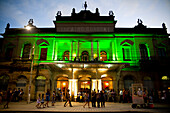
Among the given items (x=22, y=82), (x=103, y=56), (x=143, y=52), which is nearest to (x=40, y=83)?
(x=22, y=82)

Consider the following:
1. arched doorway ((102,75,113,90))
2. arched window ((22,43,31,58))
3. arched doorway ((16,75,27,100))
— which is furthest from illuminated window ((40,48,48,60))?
arched doorway ((102,75,113,90))

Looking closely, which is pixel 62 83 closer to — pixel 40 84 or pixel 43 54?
pixel 40 84

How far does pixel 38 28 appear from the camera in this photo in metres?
21.7

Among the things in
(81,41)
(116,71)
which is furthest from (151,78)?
(81,41)

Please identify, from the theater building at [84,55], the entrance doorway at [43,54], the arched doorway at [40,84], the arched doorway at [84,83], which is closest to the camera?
the theater building at [84,55]

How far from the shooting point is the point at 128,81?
1895 cm

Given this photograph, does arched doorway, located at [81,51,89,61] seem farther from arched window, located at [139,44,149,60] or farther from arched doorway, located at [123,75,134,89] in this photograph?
arched window, located at [139,44,149,60]

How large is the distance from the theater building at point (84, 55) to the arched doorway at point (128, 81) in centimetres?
15

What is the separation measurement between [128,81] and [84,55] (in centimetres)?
835

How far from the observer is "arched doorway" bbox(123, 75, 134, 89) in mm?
18828

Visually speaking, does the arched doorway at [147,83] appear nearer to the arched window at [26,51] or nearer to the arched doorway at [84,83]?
the arched doorway at [84,83]

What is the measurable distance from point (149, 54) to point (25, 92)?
66.8ft

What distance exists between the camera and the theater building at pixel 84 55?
60.4ft

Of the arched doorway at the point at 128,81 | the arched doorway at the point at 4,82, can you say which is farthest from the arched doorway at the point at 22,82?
the arched doorway at the point at 128,81
